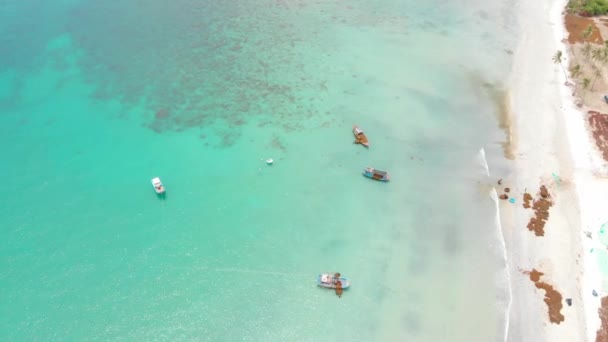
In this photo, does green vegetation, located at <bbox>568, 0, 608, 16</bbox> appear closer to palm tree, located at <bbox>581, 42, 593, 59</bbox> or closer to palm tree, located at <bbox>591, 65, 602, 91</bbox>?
palm tree, located at <bbox>581, 42, 593, 59</bbox>

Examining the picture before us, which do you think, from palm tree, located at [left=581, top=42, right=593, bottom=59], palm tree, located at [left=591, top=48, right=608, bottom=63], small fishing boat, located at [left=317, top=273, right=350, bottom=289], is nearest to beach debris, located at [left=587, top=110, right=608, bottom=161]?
palm tree, located at [left=591, top=48, right=608, bottom=63]

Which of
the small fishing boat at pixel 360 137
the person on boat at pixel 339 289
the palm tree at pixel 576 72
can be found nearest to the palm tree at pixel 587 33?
the palm tree at pixel 576 72

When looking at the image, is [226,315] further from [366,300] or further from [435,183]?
[435,183]

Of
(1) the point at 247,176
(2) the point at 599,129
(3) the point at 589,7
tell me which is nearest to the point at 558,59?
(2) the point at 599,129

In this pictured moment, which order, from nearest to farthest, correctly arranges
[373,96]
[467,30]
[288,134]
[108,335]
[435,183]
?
[108,335] → [435,183] → [288,134] → [373,96] → [467,30]

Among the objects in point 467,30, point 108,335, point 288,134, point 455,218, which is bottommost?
point 108,335

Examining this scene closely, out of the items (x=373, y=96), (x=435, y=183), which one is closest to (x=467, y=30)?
(x=373, y=96)

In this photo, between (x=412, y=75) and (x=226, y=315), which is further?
(x=412, y=75)

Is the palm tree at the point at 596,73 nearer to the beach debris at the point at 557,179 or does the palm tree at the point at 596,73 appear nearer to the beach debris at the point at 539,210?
the beach debris at the point at 557,179
